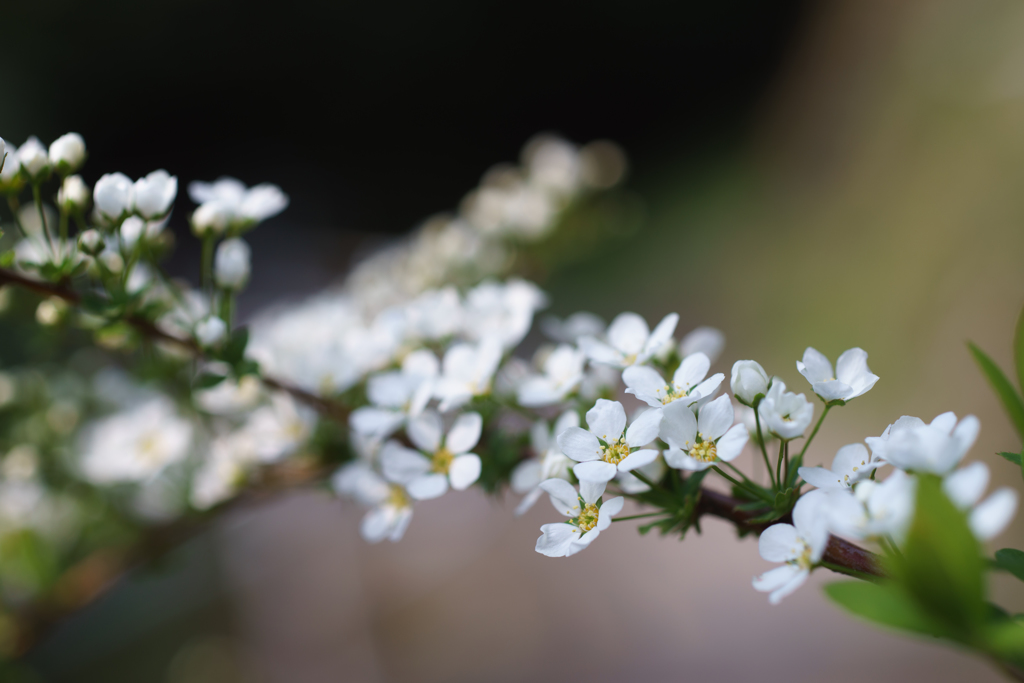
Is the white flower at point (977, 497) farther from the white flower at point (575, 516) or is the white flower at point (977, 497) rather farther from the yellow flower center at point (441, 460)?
the yellow flower center at point (441, 460)

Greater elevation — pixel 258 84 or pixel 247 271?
pixel 258 84

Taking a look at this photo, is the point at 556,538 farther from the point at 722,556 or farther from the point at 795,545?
the point at 722,556

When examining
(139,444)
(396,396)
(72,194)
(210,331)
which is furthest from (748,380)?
(139,444)

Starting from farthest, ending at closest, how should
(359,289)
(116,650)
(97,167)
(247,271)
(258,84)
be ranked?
(258,84), (97,167), (116,650), (359,289), (247,271)

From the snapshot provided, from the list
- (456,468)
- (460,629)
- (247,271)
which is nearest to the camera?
(456,468)

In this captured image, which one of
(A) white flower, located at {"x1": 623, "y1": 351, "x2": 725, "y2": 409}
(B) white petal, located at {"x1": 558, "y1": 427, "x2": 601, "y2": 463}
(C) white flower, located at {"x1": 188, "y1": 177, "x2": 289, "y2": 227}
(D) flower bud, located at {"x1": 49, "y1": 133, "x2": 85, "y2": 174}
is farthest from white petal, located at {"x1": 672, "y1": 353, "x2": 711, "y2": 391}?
(D) flower bud, located at {"x1": 49, "y1": 133, "x2": 85, "y2": 174}

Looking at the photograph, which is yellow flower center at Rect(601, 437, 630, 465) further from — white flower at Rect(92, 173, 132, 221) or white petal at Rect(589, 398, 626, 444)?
white flower at Rect(92, 173, 132, 221)

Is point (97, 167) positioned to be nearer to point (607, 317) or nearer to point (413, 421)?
point (607, 317)

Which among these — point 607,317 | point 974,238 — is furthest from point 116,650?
point 974,238
